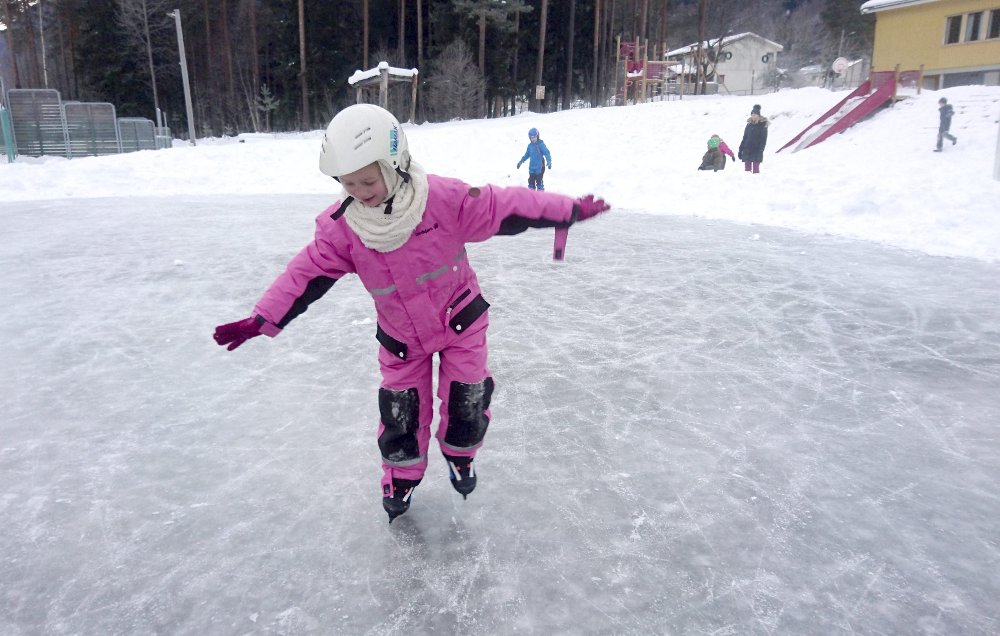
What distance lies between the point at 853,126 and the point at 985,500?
1390 centimetres

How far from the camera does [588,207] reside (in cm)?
230

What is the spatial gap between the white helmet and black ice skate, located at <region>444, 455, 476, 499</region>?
106 centimetres

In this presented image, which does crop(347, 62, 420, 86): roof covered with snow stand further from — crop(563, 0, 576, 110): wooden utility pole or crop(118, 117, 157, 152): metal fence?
crop(563, 0, 576, 110): wooden utility pole

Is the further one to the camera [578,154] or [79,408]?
[578,154]

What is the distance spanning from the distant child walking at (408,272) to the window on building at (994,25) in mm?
27574

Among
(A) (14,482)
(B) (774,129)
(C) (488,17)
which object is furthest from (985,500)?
(C) (488,17)

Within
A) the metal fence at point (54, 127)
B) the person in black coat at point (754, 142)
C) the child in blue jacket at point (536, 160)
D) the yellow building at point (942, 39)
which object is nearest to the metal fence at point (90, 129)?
the metal fence at point (54, 127)

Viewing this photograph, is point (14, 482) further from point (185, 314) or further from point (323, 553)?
point (185, 314)

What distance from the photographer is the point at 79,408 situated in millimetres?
3350

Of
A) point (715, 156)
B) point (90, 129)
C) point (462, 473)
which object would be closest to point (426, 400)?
point (462, 473)

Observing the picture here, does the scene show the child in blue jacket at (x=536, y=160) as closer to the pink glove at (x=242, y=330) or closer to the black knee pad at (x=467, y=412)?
the black knee pad at (x=467, y=412)

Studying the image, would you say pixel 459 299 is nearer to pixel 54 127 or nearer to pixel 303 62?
pixel 54 127

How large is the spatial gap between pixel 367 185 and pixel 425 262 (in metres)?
0.30

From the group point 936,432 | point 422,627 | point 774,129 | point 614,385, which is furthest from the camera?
point 774,129
